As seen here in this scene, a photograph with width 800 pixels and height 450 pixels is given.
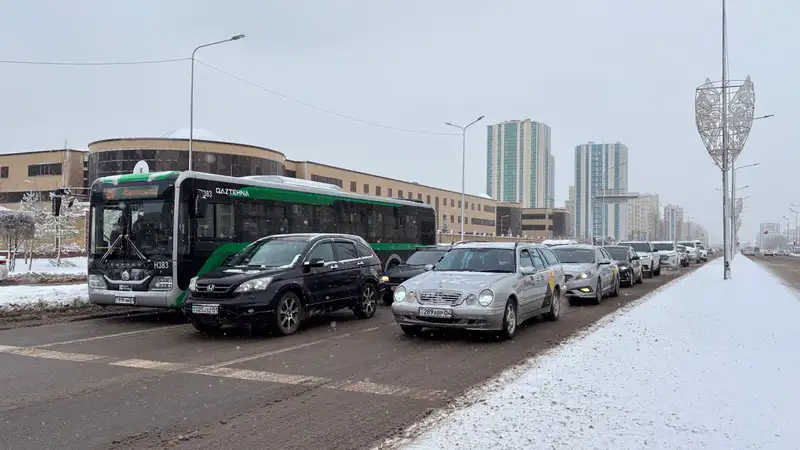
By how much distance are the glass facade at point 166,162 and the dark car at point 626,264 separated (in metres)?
48.0

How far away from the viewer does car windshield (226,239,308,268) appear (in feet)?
36.3

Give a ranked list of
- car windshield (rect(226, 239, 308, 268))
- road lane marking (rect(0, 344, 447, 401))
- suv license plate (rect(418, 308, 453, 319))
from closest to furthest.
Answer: road lane marking (rect(0, 344, 447, 401)) → suv license plate (rect(418, 308, 453, 319)) → car windshield (rect(226, 239, 308, 268))

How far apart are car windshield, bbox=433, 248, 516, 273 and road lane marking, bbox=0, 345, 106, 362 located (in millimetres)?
5796

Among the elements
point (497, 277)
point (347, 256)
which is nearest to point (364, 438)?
point (497, 277)

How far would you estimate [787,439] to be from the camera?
15.7ft

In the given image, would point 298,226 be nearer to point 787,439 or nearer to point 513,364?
point 513,364

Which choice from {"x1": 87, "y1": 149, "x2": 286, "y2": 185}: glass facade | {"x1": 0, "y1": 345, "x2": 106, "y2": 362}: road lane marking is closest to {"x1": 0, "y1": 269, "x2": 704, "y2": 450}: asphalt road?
{"x1": 0, "y1": 345, "x2": 106, "y2": 362}: road lane marking

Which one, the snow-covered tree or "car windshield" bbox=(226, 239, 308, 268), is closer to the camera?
"car windshield" bbox=(226, 239, 308, 268)

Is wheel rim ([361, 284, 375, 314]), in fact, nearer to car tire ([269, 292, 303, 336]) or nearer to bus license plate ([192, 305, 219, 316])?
car tire ([269, 292, 303, 336])

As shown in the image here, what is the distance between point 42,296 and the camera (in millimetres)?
14398

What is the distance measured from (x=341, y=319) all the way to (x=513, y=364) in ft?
18.2

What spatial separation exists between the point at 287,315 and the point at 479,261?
11.6 ft

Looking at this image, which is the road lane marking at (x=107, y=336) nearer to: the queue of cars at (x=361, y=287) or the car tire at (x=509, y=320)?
the queue of cars at (x=361, y=287)

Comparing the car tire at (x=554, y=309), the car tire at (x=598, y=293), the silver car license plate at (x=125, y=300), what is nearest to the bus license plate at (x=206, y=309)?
the silver car license plate at (x=125, y=300)
